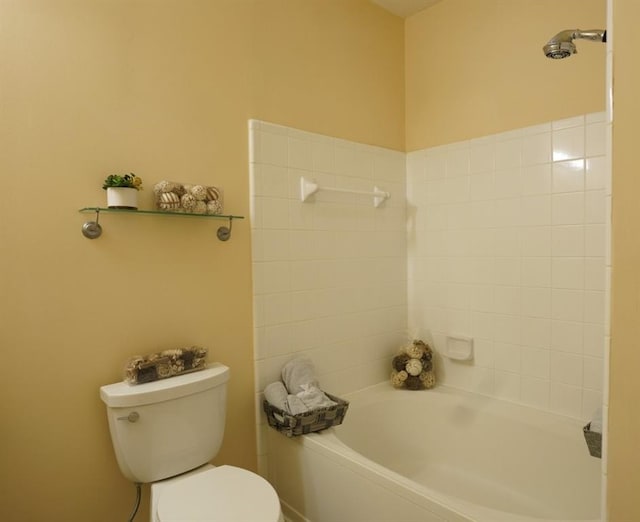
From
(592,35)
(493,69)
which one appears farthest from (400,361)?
(592,35)

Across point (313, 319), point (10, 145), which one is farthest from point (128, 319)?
point (313, 319)

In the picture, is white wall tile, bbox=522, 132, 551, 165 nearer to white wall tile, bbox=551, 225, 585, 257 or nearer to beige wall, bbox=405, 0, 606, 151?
beige wall, bbox=405, 0, 606, 151

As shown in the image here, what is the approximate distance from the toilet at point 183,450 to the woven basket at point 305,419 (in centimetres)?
25

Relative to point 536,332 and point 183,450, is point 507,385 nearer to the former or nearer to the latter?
point 536,332

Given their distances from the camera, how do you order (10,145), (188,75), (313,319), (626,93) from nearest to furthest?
(626,93) → (10,145) → (188,75) → (313,319)

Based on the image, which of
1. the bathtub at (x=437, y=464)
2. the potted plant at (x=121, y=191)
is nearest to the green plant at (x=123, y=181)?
the potted plant at (x=121, y=191)

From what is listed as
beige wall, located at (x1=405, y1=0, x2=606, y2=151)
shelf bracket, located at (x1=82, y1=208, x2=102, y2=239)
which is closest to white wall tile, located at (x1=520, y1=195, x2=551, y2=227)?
beige wall, located at (x1=405, y1=0, x2=606, y2=151)

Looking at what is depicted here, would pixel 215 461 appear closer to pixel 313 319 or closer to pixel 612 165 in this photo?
pixel 313 319

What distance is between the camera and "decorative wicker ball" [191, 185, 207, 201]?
1.68 m

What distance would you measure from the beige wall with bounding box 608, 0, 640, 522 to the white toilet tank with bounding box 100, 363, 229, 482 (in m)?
1.23

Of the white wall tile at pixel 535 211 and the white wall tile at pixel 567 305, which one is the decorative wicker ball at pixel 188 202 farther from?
the white wall tile at pixel 567 305

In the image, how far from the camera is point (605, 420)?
36.7 inches

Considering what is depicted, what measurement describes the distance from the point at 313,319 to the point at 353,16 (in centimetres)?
161

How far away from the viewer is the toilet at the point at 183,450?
1276 millimetres
